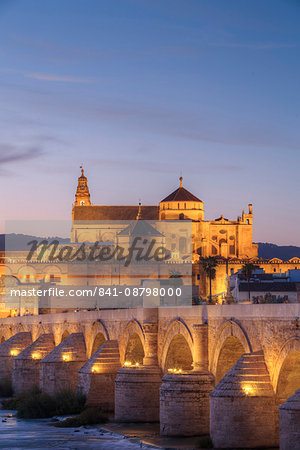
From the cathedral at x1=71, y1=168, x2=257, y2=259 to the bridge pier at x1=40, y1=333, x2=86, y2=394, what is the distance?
6617 cm

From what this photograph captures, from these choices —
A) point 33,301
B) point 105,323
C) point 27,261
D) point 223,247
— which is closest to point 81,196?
point 27,261

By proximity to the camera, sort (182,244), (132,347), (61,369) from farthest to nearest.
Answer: (182,244), (61,369), (132,347)

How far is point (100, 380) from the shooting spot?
2752 centimetres

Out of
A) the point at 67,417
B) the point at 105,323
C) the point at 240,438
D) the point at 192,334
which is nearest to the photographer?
the point at 240,438

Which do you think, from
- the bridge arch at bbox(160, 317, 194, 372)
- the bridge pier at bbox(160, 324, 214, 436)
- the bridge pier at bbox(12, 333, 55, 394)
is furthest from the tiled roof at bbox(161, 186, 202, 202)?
the bridge pier at bbox(160, 324, 214, 436)

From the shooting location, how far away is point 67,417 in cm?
2669

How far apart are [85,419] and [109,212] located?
90431 millimetres

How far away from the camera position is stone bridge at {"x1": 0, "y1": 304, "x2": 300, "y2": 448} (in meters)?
18.1

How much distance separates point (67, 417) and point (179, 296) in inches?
1966

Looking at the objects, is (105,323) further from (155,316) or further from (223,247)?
(223,247)

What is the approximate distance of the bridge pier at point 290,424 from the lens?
630 inches

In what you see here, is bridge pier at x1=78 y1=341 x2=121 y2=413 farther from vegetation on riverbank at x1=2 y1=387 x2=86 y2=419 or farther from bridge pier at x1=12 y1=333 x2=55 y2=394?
bridge pier at x1=12 y1=333 x2=55 y2=394

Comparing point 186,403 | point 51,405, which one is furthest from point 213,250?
point 186,403

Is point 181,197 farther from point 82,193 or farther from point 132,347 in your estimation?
point 132,347
